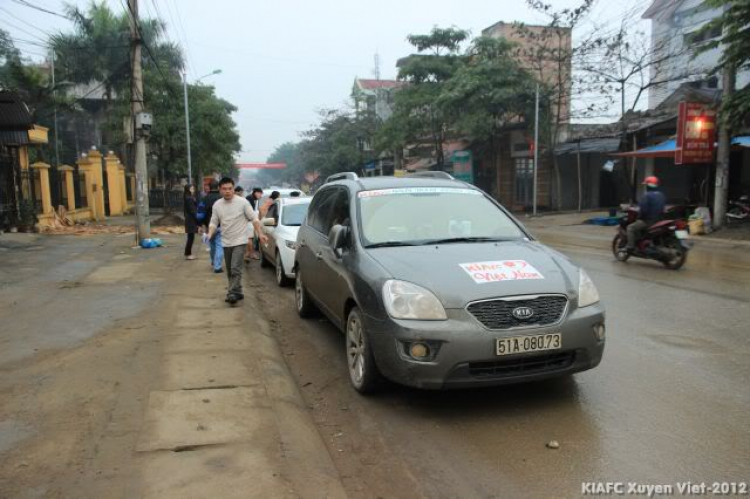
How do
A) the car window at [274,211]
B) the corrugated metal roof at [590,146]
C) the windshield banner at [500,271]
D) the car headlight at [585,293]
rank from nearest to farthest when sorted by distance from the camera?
the windshield banner at [500,271], the car headlight at [585,293], the car window at [274,211], the corrugated metal roof at [590,146]

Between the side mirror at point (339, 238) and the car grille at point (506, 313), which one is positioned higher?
the side mirror at point (339, 238)

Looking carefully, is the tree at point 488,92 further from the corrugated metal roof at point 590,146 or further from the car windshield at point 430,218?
the car windshield at point 430,218

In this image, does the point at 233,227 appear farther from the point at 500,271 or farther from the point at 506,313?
the point at 506,313

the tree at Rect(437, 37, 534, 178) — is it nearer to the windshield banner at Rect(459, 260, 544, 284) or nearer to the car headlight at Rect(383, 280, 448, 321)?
the windshield banner at Rect(459, 260, 544, 284)

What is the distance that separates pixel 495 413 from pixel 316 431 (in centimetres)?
127

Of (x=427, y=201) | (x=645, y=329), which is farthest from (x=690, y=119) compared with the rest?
(x=427, y=201)

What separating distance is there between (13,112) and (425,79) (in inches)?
884

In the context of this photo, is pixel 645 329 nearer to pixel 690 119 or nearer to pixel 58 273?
pixel 58 273

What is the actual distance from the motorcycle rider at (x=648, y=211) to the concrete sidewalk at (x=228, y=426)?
25.7 feet

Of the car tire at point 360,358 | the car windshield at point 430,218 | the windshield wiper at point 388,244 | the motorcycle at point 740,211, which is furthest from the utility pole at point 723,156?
the car tire at point 360,358

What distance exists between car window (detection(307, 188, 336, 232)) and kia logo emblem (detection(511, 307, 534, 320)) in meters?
2.96

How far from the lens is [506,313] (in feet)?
13.0

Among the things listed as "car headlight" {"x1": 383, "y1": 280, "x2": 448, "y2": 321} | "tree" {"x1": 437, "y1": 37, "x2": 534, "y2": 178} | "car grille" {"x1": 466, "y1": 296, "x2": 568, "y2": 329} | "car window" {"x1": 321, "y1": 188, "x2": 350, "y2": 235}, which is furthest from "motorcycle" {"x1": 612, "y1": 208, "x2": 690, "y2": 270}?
"tree" {"x1": 437, "y1": 37, "x2": 534, "y2": 178}

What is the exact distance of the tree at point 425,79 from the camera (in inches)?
1266
